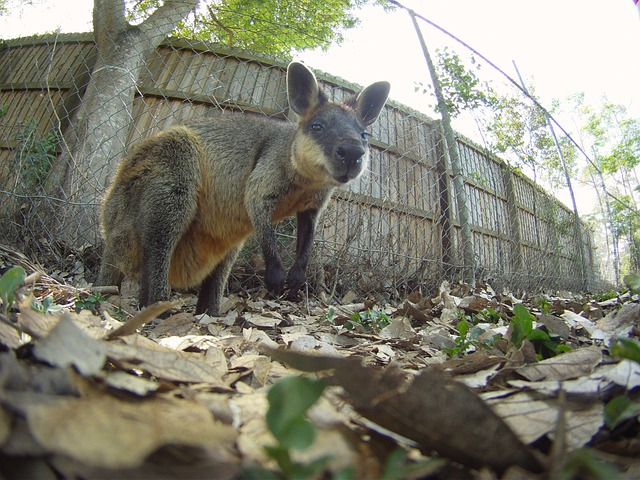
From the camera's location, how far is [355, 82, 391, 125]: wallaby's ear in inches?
190

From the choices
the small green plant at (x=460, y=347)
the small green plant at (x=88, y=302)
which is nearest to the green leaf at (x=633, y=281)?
the small green plant at (x=460, y=347)

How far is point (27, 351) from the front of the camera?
110cm

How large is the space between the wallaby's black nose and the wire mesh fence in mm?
1632

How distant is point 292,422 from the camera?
2.28ft

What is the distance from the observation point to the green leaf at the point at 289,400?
73 centimetres

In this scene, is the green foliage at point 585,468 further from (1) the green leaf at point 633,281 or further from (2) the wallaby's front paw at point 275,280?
(2) the wallaby's front paw at point 275,280

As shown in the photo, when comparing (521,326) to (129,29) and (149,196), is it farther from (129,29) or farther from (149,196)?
(129,29)

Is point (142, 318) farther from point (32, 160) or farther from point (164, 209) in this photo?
point (32, 160)

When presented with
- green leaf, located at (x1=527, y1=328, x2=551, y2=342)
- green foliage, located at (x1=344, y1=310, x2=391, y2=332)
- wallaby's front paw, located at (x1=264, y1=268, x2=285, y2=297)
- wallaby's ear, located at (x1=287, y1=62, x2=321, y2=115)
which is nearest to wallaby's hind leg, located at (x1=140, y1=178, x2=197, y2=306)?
wallaby's front paw, located at (x1=264, y1=268, x2=285, y2=297)

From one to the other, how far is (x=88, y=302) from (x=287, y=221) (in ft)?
10.9

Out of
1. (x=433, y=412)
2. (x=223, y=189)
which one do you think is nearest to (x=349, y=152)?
(x=223, y=189)

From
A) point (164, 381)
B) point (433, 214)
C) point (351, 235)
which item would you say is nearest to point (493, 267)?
point (433, 214)

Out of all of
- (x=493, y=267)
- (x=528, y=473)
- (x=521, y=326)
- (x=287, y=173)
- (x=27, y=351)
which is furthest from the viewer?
(x=493, y=267)

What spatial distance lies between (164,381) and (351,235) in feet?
14.6
